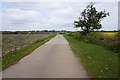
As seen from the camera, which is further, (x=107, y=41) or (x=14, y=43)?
(x=14, y=43)

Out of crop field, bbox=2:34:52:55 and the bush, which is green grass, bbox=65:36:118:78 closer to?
the bush

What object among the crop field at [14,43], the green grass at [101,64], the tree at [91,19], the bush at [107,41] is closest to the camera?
the green grass at [101,64]

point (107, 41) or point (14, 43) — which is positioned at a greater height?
point (107, 41)

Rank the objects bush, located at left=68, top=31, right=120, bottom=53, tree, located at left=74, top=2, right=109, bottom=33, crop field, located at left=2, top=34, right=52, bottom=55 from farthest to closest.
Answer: tree, located at left=74, top=2, right=109, bottom=33, crop field, located at left=2, top=34, right=52, bottom=55, bush, located at left=68, top=31, right=120, bottom=53

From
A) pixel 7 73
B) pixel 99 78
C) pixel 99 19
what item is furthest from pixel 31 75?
pixel 99 19

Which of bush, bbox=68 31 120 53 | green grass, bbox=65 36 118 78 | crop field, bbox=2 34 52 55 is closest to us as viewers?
green grass, bbox=65 36 118 78

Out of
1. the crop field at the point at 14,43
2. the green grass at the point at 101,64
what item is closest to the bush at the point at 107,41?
the green grass at the point at 101,64

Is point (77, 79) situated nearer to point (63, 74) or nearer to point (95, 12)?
point (63, 74)

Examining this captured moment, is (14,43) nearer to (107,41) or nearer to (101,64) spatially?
(107,41)

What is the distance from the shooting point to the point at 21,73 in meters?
4.62

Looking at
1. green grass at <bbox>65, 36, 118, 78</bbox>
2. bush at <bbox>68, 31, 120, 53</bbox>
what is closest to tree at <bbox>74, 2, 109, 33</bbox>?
bush at <bbox>68, 31, 120, 53</bbox>

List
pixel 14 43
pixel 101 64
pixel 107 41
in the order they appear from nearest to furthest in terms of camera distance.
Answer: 1. pixel 101 64
2. pixel 107 41
3. pixel 14 43

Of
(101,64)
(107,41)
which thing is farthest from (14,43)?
(101,64)

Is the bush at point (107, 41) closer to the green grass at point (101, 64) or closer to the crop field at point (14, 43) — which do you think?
the green grass at point (101, 64)
